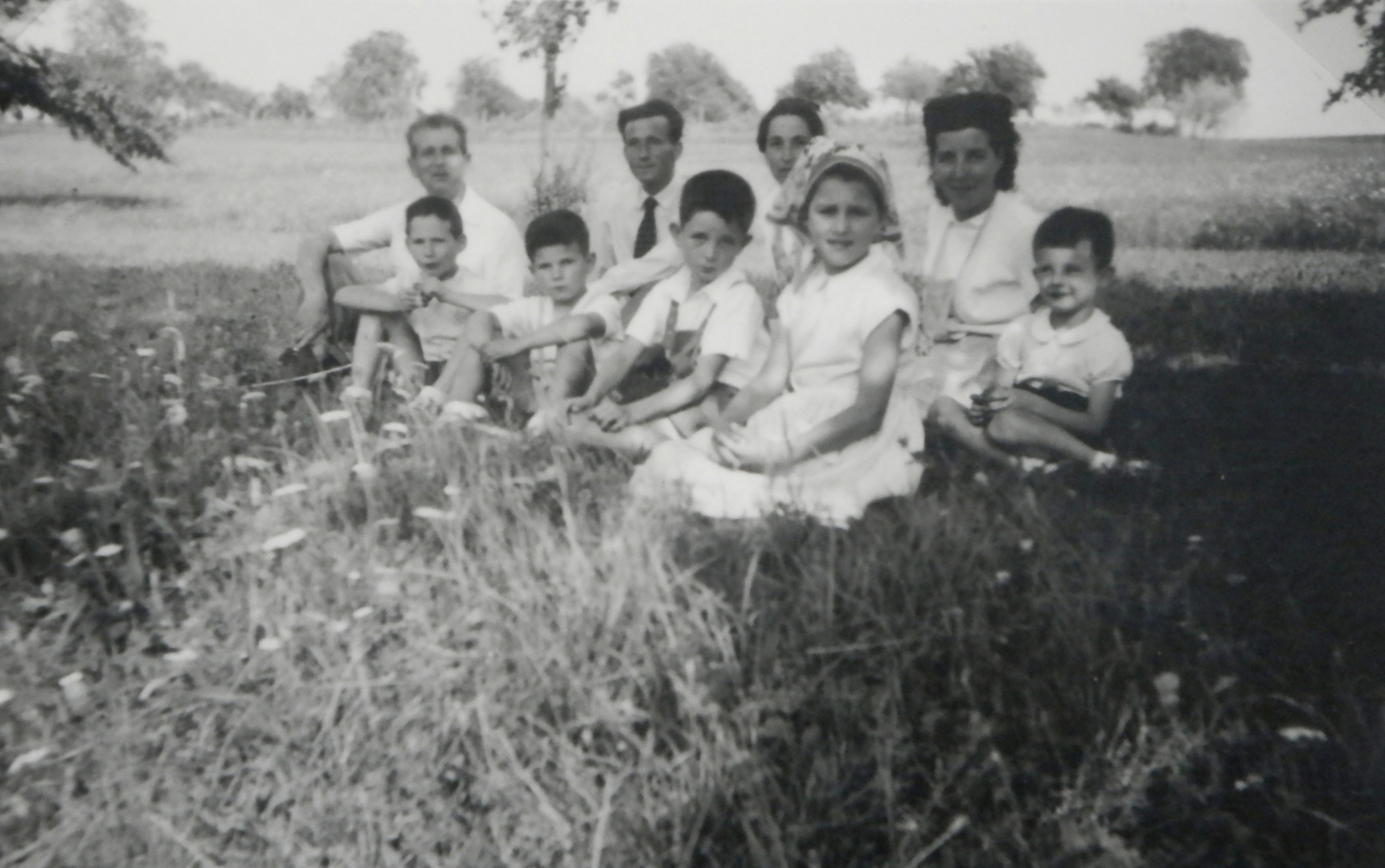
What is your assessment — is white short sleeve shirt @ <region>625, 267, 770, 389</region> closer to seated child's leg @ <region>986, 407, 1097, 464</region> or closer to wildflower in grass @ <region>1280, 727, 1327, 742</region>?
seated child's leg @ <region>986, 407, 1097, 464</region>

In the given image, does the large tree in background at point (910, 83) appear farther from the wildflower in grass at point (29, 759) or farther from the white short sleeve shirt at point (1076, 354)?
the wildflower in grass at point (29, 759)

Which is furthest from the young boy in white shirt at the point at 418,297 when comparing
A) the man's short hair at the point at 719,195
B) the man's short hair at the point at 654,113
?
the man's short hair at the point at 719,195

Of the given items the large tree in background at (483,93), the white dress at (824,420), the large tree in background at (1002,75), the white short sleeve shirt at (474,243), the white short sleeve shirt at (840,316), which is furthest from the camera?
the white short sleeve shirt at (474,243)

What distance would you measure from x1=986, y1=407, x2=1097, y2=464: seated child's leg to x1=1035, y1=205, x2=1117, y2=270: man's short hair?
49 centimetres

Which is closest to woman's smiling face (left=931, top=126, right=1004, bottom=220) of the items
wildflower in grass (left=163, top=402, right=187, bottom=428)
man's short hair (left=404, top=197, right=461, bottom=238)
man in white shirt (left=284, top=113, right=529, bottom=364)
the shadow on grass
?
man in white shirt (left=284, top=113, right=529, bottom=364)

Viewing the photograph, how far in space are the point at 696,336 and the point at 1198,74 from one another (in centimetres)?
162

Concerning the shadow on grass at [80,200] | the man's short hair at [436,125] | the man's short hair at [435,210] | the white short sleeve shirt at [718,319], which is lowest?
the white short sleeve shirt at [718,319]

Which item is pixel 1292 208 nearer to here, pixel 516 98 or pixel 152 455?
pixel 516 98

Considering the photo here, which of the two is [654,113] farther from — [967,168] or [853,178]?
[853,178]

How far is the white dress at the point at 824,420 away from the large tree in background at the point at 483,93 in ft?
4.80

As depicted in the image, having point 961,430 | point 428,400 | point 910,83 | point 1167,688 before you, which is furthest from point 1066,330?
point 428,400

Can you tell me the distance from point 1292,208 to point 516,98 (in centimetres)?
263

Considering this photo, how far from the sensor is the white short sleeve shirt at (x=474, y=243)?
13.4ft

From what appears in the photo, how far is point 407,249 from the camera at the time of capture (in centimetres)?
415
